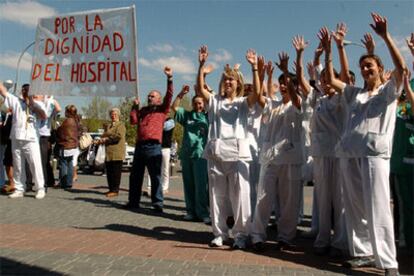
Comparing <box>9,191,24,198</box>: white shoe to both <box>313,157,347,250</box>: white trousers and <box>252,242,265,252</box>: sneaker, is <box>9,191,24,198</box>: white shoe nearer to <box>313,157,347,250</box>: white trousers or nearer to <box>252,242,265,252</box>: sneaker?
<box>252,242,265,252</box>: sneaker

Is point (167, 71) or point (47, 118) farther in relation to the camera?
point (47, 118)

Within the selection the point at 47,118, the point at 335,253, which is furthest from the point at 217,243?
the point at 47,118

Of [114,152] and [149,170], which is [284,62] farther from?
[114,152]

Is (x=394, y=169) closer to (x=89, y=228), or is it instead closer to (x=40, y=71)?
(x=89, y=228)

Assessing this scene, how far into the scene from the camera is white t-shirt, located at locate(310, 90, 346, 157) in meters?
5.26

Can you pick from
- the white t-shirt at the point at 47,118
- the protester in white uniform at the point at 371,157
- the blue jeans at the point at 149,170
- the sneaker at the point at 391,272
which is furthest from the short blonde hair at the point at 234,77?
the white t-shirt at the point at 47,118

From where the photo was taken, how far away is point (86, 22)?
24.8 feet

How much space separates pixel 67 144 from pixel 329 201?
8.34 m

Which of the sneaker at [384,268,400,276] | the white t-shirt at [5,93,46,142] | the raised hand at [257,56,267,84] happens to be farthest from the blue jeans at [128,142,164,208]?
the sneaker at [384,268,400,276]

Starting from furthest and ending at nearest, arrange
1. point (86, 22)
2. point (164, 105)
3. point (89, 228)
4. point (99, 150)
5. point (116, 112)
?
point (99, 150), point (116, 112), point (164, 105), point (86, 22), point (89, 228)

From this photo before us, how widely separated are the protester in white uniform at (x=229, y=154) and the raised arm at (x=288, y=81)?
36 centimetres

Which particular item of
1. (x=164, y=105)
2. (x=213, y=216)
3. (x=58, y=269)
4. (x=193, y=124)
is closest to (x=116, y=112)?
(x=164, y=105)

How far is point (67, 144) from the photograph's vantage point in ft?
39.0

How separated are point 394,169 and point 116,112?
7.02 metres
